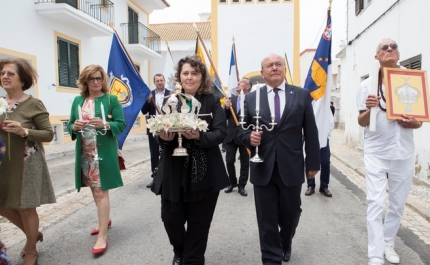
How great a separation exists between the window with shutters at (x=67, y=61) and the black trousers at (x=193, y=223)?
13.4m

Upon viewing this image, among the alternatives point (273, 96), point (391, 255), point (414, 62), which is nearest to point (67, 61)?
point (414, 62)

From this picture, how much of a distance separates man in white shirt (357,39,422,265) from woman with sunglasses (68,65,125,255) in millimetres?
2698

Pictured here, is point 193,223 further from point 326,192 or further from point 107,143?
point 326,192

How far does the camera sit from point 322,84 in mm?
5836

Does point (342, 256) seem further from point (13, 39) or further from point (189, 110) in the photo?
point (13, 39)

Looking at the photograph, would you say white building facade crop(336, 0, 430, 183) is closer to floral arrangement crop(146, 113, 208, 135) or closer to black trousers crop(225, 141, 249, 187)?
black trousers crop(225, 141, 249, 187)

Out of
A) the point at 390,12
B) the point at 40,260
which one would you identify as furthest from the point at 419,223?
the point at 390,12

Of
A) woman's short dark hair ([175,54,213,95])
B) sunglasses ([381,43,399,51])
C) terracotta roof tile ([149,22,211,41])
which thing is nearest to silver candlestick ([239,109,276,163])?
woman's short dark hair ([175,54,213,95])

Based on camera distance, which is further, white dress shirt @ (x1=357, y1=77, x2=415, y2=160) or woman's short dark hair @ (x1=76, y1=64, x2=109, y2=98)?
woman's short dark hair @ (x1=76, y1=64, x2=109, y2=98)

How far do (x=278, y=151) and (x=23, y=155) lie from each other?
7.86 feet

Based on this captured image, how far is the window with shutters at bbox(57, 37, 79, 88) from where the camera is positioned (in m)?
14.9

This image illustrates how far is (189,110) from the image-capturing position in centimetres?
299

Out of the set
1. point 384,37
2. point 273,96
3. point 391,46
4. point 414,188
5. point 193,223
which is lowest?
point 414,188

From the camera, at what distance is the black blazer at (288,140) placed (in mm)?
3291
